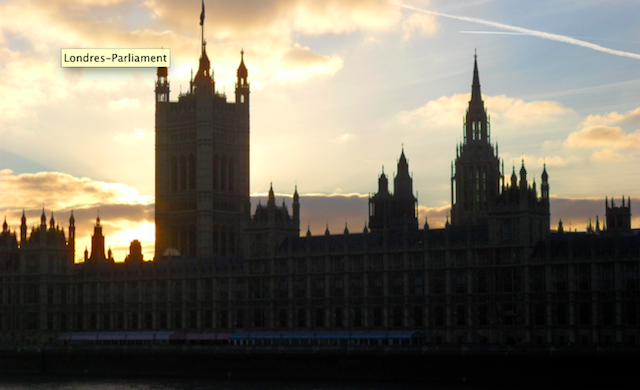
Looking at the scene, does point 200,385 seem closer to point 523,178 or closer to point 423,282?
point 423,282

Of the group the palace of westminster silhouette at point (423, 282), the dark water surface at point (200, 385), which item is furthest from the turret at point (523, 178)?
the dark water surface at point (200, 385)

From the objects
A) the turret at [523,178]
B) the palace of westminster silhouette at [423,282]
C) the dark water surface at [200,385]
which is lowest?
the dark water surface at [200,385]

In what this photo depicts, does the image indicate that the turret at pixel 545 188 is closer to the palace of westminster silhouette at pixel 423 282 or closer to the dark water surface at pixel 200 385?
the palace of westminster silhouette at pixel 423 282

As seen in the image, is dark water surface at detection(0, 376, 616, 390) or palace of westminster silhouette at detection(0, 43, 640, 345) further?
palace of westminster silhouette at detection(0, 43, 640, 345)

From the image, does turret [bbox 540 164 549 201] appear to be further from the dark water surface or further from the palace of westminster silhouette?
the dark water surface

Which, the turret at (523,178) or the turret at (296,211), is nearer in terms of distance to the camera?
the turret at (523,178)

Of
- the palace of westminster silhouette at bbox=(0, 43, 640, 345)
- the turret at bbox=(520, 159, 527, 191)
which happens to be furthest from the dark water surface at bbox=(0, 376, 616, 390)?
the turret at bbox=(520, 159, 527, 191)

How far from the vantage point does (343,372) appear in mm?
147875

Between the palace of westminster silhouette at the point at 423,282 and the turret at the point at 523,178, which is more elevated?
the turret at the point at 523,178

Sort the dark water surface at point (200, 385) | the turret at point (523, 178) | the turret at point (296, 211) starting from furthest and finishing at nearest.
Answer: the turret at point (296, 211)
the turret at point (523, 178)
the dark water surface at point (200, 385)

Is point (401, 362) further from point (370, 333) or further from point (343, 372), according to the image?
point (370, 333)

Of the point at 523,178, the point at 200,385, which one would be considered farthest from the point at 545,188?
the point at 200,385

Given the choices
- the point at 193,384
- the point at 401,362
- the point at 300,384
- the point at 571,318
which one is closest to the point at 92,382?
the point at 193,384

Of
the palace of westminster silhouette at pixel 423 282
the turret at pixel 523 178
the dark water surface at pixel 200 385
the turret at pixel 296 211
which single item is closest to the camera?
the dark water surface at pixel 200 385
